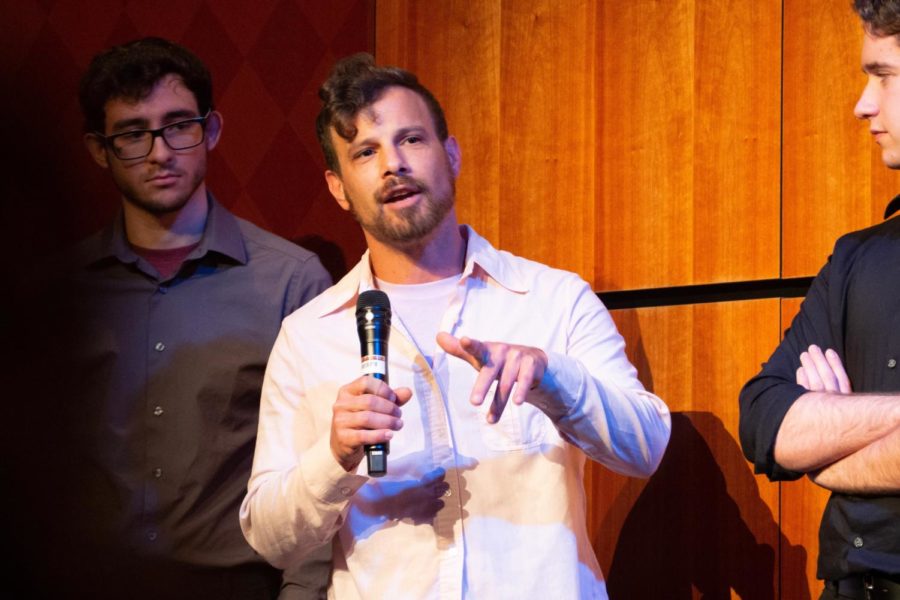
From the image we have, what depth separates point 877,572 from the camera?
2.13 meters

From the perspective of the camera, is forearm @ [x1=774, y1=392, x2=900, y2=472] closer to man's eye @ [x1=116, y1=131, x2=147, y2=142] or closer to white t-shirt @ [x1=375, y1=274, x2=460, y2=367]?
white t-shirt @ [x1=375, y1=274, x2=460, y2=367]

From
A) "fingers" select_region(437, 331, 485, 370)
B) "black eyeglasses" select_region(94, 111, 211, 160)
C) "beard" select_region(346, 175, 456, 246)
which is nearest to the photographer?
"fingers" select_region(437, 331, 485, 370)

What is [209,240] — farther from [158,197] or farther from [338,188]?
[338,188]

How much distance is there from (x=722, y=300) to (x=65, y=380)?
1.64 metres

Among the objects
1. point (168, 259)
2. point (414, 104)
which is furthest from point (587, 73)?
point (168, 259)

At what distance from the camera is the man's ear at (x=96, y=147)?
3012mm

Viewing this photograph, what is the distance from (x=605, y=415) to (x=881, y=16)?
954 millimetres

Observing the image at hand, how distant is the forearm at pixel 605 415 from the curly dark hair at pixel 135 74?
142 cm

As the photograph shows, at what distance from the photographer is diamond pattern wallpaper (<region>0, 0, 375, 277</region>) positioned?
3.08 metres

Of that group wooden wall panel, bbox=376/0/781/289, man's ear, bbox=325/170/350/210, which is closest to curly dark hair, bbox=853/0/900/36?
wooden wall panel, bbox=376/0/781/289

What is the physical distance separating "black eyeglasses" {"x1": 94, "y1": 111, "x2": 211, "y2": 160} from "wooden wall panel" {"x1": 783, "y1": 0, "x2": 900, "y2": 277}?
153 cm

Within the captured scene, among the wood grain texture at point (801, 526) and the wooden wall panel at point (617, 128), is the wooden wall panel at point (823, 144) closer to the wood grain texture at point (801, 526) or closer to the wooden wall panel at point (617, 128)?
the wooden wall panel at point (617, 128)

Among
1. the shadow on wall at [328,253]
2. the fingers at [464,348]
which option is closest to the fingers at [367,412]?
the fingers at [464,348]

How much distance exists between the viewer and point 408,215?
2754mm
